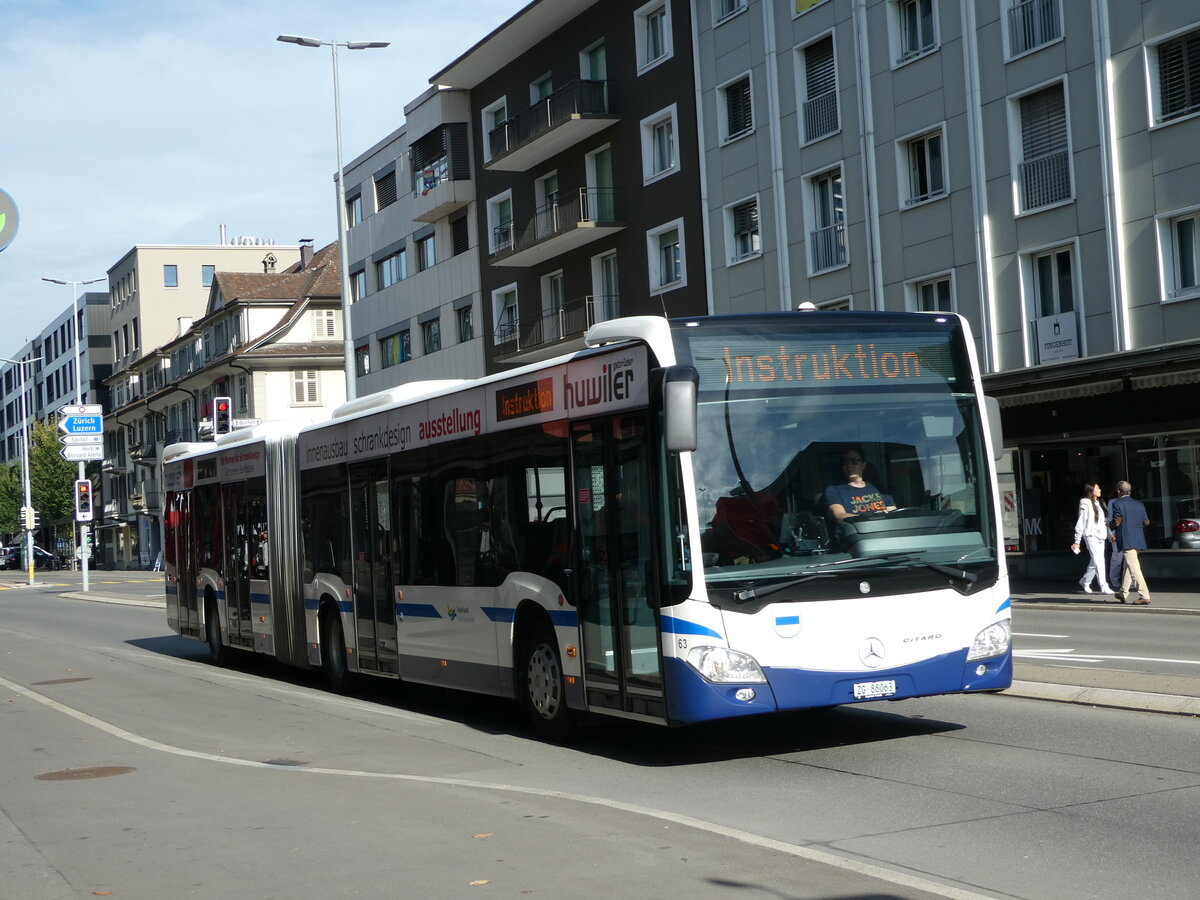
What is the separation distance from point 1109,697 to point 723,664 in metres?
3.68

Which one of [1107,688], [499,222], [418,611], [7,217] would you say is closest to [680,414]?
[1107,688]

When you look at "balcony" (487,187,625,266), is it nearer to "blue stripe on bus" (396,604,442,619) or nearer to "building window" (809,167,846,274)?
"building window" (809,167,846,274)

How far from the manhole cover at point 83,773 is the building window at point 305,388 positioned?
64.4 meters

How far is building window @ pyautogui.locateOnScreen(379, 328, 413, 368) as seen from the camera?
54.5m

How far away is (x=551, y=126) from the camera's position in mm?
40625

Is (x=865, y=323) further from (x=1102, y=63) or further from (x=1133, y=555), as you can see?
(x=1102, y=63)

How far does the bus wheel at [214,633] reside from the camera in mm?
20094

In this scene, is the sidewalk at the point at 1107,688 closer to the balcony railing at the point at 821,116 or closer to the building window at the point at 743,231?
the balcony railing at the point at 821,116

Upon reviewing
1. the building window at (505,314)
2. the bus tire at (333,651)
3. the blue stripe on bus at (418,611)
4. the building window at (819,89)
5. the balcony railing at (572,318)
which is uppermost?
the building window at (819,89)

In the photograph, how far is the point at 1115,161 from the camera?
26344 mm

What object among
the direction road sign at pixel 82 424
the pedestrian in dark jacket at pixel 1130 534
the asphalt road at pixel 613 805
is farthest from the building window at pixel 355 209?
the asphalt road at pixel 613 805

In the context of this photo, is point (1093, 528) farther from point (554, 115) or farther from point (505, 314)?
point (505, 314)

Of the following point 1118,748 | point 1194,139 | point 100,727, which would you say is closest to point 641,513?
point 1118,748

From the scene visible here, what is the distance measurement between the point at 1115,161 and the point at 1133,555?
813 cm
